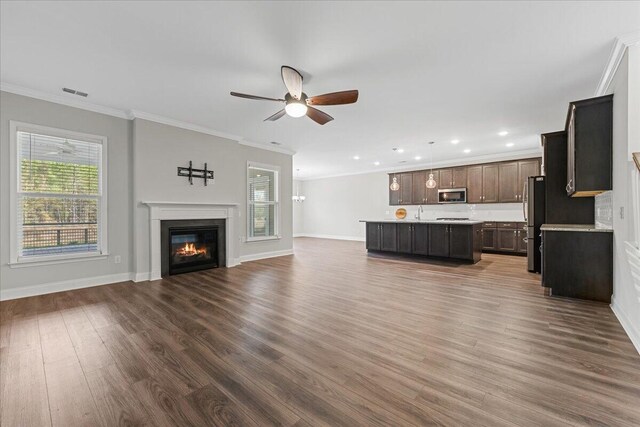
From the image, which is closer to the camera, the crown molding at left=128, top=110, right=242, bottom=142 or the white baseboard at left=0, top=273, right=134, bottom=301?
the white baseboard at left=0, top=273, right=134, bottom=301

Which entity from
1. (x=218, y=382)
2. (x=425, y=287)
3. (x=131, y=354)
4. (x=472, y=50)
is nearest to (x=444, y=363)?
(x=218, y=382)

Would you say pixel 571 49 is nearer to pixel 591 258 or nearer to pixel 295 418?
pixel 591 258

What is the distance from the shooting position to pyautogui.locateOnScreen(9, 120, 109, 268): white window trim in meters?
3.61

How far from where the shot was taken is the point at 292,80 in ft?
9.90

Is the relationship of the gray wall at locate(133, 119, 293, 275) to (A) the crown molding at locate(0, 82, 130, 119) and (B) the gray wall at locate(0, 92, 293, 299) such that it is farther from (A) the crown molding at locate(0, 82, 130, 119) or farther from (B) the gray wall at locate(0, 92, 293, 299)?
(A) the crown molding at locate(0, 82, 130, 119)

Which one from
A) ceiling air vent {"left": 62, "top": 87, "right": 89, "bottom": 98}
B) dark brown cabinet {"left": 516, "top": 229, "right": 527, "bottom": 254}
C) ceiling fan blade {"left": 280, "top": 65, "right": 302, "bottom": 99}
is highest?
ceiling air vent {"left": 62, "top": 87, "right": 89, "bottom": 98}

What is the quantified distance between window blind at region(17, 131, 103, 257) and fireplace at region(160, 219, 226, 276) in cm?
100

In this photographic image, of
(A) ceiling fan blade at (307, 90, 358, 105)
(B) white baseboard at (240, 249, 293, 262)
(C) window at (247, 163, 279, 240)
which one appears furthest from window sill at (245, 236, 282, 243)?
(A) ceiling fan blade at (307, 90, 358, 105)

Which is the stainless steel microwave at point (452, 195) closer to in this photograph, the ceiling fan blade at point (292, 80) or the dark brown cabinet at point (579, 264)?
the dark brown cabinet at point (579, 264)

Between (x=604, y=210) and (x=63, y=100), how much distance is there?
745 centimetres

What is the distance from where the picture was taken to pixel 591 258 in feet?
10.8

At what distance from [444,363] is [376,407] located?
2.39 feet

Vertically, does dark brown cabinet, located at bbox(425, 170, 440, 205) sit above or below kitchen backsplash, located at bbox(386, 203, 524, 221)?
above

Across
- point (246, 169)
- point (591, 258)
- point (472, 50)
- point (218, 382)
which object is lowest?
point (218, 382)
